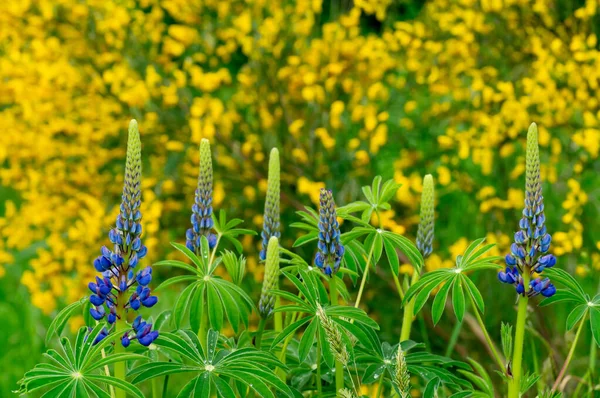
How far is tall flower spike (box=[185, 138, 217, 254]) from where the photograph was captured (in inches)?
79.9

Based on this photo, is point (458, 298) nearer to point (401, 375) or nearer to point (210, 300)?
point (401, 375)

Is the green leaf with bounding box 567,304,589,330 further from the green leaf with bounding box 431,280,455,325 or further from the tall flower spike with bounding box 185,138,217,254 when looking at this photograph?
the tall flower spike with bounding box 185,138,217,254

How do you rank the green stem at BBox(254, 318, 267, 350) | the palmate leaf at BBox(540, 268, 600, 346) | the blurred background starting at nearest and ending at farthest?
the palmate leaf at BBox(540, 268, 600, 346)
the green stem at BBox(254, 318, 267, 350)
the blurred background

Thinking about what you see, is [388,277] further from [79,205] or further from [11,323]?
[11,323]

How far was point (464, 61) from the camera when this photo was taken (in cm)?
478

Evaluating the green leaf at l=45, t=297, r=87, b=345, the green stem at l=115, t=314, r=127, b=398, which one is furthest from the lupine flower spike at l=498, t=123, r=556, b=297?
the green leaf at l=45, t=297, r=87, b=345

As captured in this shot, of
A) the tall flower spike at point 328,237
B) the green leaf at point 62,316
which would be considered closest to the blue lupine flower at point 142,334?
the green leaf at point 62,316

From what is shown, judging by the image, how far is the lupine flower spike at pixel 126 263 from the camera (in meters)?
1.70

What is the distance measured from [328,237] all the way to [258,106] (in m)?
2.74

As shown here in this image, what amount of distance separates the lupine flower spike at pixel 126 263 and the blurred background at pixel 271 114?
2259 millimetres

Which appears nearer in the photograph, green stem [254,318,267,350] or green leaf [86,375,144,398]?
green leaf [86,375,144,398]

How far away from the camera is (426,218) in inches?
86.1

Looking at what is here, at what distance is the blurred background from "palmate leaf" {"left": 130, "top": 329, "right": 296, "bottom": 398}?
2202 millimetres

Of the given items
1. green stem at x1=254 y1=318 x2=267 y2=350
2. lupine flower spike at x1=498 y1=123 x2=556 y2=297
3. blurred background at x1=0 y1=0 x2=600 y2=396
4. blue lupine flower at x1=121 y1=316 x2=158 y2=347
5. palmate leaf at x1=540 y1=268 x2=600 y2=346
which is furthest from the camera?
blurred background at x1=0 y1=0 x2=600 y2=396
